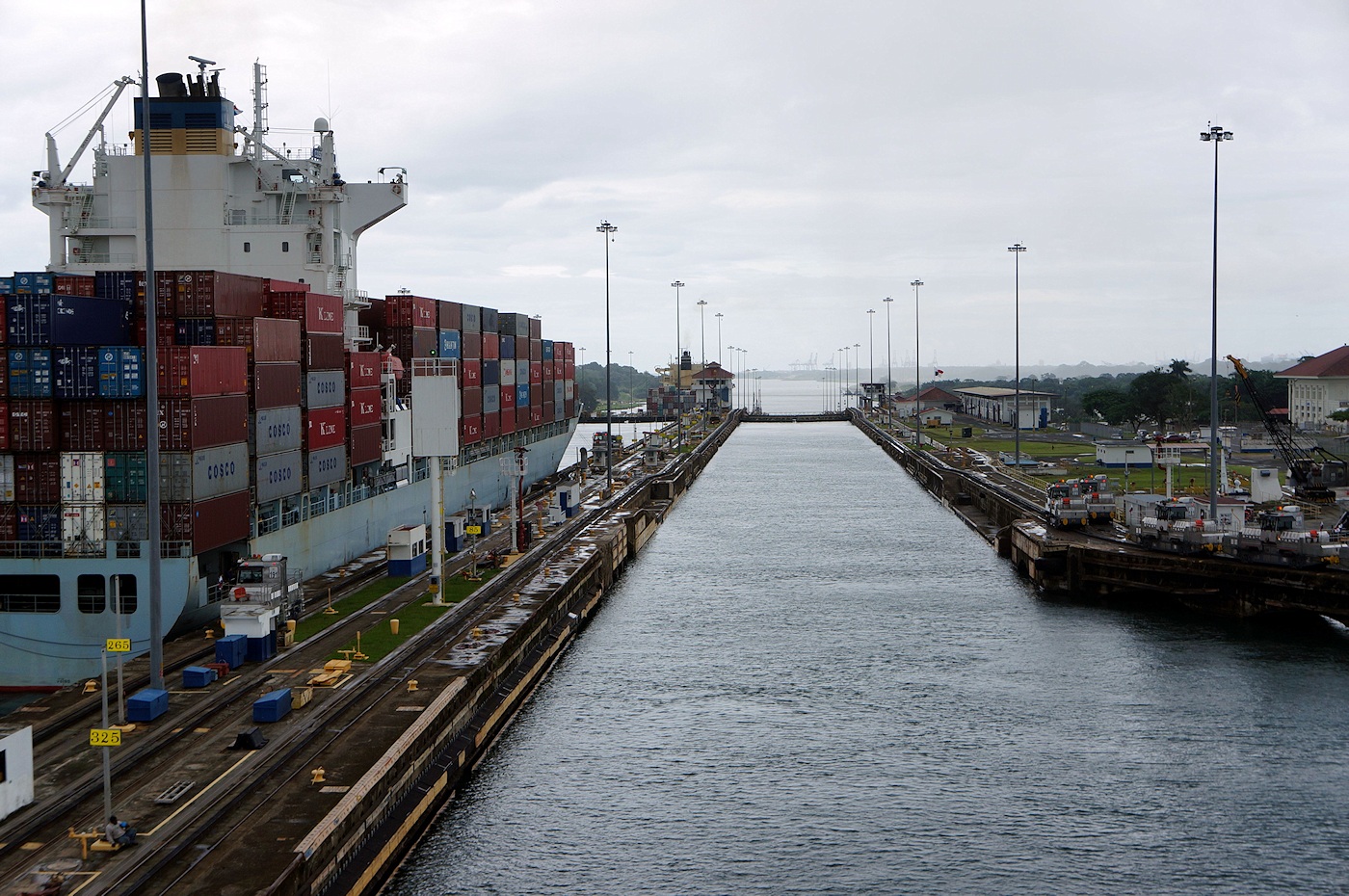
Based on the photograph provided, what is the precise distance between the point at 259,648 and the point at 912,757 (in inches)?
788

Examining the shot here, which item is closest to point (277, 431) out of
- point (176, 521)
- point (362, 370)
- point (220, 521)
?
point (220, 521)

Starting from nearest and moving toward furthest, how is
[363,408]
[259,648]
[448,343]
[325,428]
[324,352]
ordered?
1. [259,648]
2. [325,428]
3. [324,352]
4. [363,408]
5. [448,343]

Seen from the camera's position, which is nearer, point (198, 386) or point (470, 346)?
point (198, 386)

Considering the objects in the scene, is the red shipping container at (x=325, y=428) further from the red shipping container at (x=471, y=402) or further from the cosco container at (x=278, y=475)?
the red shipping container at (x=471, y=402)

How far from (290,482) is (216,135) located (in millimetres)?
23658

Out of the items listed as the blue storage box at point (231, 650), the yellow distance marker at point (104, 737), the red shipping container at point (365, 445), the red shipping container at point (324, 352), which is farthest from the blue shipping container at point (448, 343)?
the yellow distance marker at point (104, 737)

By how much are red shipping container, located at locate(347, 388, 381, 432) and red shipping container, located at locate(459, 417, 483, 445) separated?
13.8m

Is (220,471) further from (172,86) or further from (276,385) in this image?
(172,86)

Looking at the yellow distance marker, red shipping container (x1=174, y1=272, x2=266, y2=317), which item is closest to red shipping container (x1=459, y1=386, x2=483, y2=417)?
red shipping container (x1=174, y1=272, x2=266, y2=317)

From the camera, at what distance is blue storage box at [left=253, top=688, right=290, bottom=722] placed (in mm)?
29297

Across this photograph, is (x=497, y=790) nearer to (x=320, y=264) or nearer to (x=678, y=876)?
(x=678, y=876)

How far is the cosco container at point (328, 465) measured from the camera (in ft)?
164

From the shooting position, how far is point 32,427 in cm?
3725

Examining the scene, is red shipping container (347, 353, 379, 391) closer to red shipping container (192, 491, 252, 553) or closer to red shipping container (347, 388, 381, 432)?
red shipping container (347, 388, 381, 432)
